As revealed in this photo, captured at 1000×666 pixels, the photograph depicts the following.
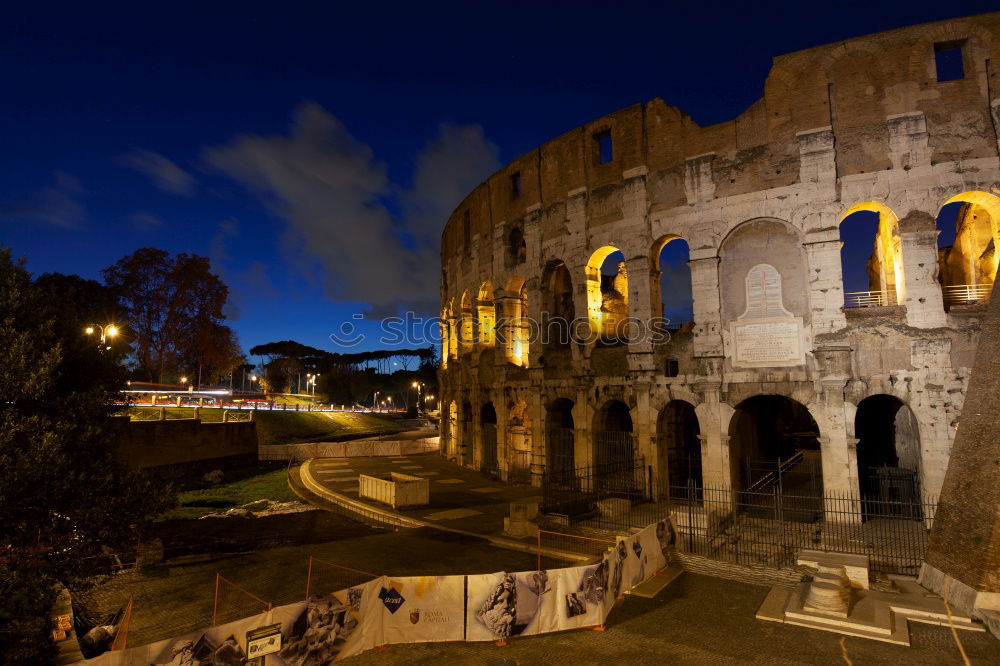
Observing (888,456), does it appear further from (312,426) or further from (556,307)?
(312,426)

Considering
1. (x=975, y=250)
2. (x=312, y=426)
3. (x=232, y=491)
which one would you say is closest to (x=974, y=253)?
(x=975, y=250)

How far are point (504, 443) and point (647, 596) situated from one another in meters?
14.3

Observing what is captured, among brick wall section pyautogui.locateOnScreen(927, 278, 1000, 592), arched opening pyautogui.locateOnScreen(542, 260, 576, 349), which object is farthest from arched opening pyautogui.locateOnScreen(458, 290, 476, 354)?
brick wall section pyautogui.locateOnScreen(927, 278, 1000, 592)

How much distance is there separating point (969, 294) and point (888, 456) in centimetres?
761

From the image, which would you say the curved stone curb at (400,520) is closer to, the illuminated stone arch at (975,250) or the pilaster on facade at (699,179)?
the pilaster on facade at (699,179)

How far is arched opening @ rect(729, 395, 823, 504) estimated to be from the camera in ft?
57.4

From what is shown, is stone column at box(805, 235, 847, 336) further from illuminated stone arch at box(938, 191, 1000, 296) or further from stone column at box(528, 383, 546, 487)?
stone column at box(528, 383, 546, 487)

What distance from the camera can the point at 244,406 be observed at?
43.9 metres

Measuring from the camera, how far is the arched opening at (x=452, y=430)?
98.4 feet

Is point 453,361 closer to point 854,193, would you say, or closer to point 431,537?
point 431,537

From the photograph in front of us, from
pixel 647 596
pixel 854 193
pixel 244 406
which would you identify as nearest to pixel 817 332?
pixel 854 193

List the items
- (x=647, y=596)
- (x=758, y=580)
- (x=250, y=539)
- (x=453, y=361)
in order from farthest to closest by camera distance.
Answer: (x=453, y=361), (x=250, y=539), (x=758, y=580), (x=647, y=596)

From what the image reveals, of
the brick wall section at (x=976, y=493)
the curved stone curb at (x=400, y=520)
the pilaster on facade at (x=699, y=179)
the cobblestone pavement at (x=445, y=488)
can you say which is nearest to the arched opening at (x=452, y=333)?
the cobblestone pavement at (x=445, y=488)

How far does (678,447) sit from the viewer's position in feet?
66.2
